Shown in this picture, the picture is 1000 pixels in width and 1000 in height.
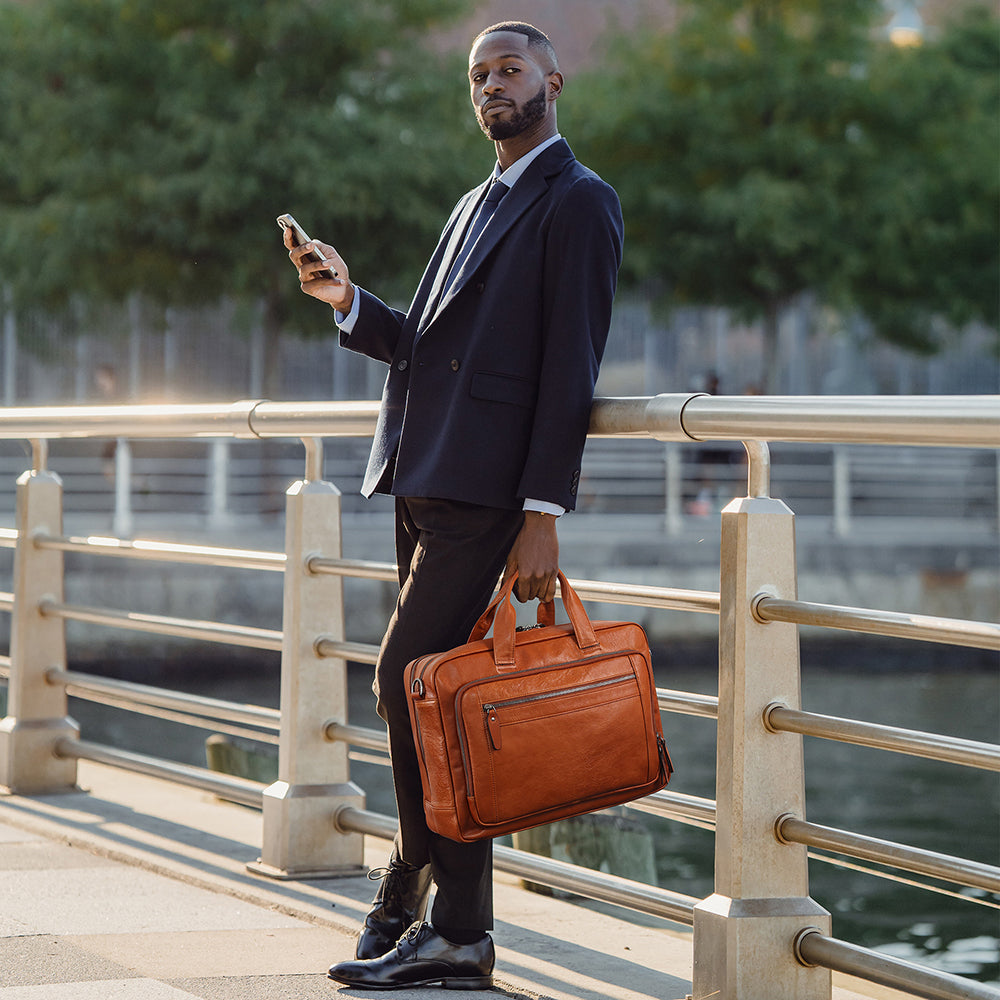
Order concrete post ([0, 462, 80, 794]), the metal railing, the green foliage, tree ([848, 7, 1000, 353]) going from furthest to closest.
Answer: tree ([848, 7, 1000, 353]), the green foliage, concrete post ([0, 462, 80, 794]), the metal railing

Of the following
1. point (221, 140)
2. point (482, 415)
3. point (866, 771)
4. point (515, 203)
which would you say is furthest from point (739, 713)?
point (221, 140)

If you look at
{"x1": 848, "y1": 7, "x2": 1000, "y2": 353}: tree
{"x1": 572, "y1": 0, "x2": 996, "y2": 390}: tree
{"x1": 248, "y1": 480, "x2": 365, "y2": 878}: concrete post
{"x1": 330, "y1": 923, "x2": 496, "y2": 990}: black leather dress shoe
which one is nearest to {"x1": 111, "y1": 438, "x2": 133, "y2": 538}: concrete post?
{"x1": 572, "y1": 0, "x2": 996, "y2": 390}: tree

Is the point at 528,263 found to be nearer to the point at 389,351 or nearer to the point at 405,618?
the point at 389,351

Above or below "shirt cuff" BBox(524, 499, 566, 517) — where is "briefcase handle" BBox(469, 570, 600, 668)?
below

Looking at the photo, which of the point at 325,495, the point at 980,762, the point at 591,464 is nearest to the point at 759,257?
the point at 591,464

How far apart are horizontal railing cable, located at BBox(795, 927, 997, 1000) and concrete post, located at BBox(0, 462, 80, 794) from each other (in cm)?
295

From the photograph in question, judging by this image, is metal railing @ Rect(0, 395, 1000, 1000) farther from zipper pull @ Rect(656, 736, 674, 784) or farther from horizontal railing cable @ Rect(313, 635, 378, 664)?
zipper pull @ Rect(656, 736, 674, 784)

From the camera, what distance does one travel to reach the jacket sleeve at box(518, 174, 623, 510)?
2916mm

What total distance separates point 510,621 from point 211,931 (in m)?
1.17

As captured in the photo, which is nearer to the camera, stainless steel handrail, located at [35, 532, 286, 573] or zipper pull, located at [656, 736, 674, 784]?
zipper pull, located at [656, 736, 674, 784]

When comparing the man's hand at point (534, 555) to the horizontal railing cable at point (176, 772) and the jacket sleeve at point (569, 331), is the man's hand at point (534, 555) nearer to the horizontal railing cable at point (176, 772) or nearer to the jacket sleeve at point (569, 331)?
the jacket sleeve at point (569, 331)

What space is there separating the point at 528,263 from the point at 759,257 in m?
20.5

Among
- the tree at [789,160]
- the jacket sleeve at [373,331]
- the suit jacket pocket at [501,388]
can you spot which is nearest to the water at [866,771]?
the suit jacket pocket at [501,388]

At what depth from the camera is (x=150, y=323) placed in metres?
23.8
